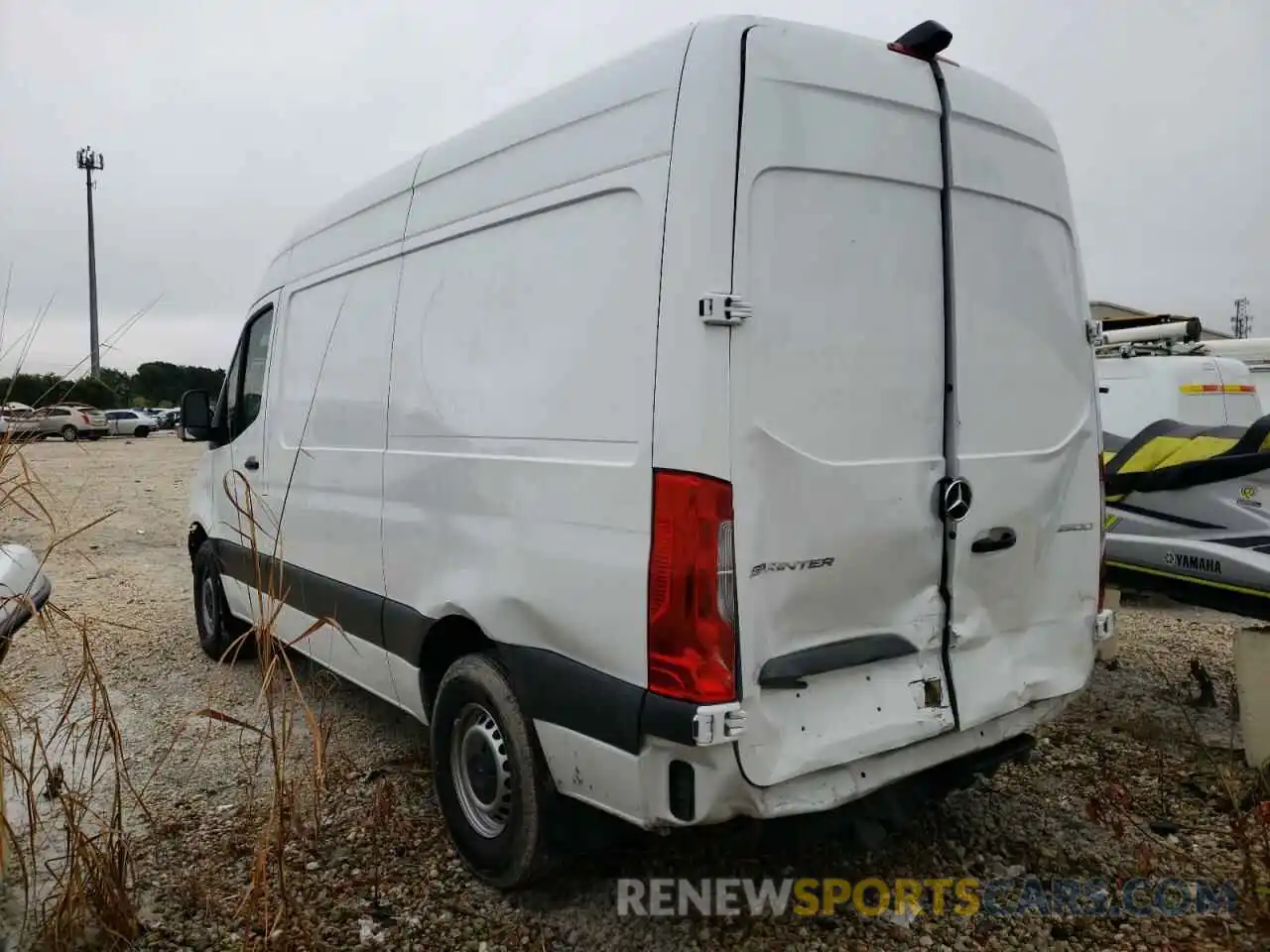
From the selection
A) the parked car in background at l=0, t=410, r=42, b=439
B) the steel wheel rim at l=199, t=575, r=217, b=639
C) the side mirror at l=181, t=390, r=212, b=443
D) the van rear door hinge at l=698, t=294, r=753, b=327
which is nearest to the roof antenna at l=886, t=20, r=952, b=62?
the van rear door hinge at l=698, t=294, r=753, b=327

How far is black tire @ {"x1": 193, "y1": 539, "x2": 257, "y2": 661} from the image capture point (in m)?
5.73

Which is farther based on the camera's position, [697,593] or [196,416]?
[196,416]

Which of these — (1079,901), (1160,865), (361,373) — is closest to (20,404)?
(361,373)

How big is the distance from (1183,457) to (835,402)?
352 centimetres

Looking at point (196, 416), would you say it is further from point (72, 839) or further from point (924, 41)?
point (924, 41)

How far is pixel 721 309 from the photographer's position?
2.39 meters

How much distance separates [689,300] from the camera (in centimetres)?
243

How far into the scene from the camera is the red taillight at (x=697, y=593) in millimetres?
2402

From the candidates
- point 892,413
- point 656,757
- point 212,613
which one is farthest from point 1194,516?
point 212,613

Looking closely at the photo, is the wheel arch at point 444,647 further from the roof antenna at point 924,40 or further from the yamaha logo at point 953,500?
the roof antenna at point 924,40

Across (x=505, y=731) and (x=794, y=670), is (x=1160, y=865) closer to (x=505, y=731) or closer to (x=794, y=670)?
(x=794, y=670)

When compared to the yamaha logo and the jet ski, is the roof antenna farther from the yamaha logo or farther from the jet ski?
the jet ski

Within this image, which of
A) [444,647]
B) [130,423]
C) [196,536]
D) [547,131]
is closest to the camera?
[547,131]

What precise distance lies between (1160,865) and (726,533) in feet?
7.43
